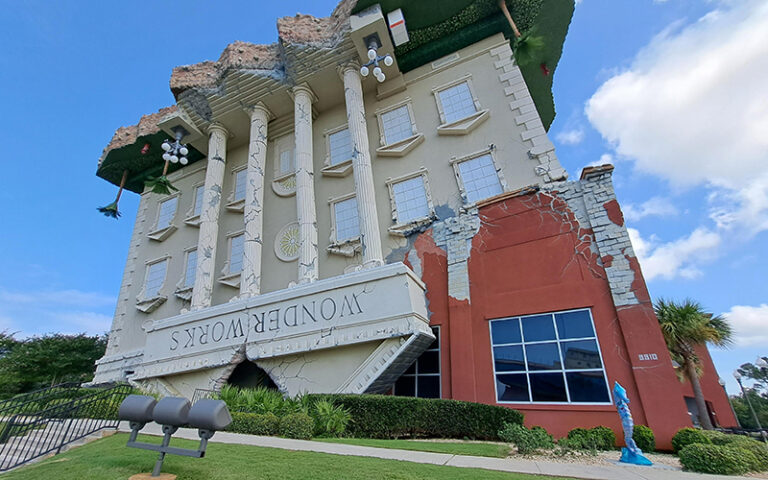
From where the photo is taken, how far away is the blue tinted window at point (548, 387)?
33.8ft

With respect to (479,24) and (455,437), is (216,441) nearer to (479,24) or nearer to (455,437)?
(455,437)

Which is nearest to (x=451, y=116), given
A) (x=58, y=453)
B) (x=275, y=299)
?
(x=275, y=299)

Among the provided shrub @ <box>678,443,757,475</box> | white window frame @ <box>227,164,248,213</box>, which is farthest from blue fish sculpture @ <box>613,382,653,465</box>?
white window frame @ <box>227,164,248,213</box>

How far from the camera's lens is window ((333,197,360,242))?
662 inches

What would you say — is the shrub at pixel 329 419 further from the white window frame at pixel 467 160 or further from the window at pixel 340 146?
the window at pixel 340 146

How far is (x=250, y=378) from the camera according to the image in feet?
48.0

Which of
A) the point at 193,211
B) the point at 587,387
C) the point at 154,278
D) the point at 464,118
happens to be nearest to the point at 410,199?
Result: the point at 464,118

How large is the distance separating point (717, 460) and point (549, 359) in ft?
15.1

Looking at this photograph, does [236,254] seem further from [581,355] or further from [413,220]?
[581,355]

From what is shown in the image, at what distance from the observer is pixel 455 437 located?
9.18m

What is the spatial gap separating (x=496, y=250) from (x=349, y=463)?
8988 millimetres

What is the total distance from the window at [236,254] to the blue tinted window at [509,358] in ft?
44.6

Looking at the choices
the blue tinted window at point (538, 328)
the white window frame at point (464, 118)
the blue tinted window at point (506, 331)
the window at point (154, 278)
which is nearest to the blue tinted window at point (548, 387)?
the blue tinted window at point (538, 328)

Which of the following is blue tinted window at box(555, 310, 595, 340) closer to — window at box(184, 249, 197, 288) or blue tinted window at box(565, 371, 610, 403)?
blue tinted window at box(565, 371, 610, 403)
